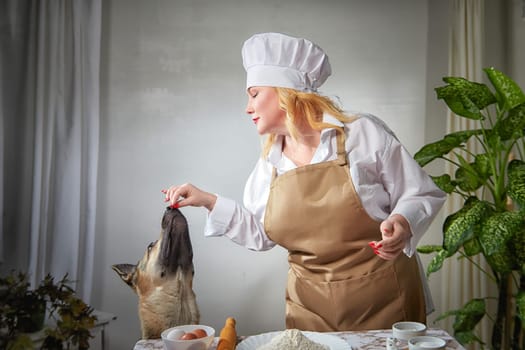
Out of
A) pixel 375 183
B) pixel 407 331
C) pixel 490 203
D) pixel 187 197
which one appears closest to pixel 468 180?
pixel 490 203

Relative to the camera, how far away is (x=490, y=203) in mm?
2385

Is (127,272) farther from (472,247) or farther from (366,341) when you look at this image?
(472,247)

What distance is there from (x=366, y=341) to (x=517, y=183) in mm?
1056

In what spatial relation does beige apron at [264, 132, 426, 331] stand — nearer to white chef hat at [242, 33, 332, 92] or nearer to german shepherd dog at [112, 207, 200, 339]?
white chef hat at [242, 33, 332, 92]

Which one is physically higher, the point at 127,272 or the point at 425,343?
the point at 127,272

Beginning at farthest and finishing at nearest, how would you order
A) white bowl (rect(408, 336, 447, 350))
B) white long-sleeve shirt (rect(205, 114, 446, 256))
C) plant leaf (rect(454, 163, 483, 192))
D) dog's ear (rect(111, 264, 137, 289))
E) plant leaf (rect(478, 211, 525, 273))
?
plant leaf (rect(454, 163, 483, 192))
plant leaf (rect(478, 211, 525, 273))
white long-sleeve shirt (rect(205, 114, 446, 256))
dog's ear (rect(111, 264, 137, 289))
white bowl (rect(408, 336, 447, 350))

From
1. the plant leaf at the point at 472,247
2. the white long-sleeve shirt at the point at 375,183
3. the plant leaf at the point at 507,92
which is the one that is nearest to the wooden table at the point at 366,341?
the white long-sleeve shirt at the point at 375,183

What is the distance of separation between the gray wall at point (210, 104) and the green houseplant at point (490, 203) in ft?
2.10

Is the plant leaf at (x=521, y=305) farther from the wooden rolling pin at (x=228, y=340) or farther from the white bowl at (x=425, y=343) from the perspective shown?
the wooden rolling pin at (x=228, y=340)

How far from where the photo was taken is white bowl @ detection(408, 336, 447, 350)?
1357 millimetres

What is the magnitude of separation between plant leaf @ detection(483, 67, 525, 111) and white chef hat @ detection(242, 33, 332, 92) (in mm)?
943

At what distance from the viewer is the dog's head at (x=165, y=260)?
158 cm

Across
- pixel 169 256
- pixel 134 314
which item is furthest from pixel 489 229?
pixel 134 314

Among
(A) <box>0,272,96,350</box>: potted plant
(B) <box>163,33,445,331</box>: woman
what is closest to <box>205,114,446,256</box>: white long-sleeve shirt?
(B) <box>163,33,445,331</box>: woman
